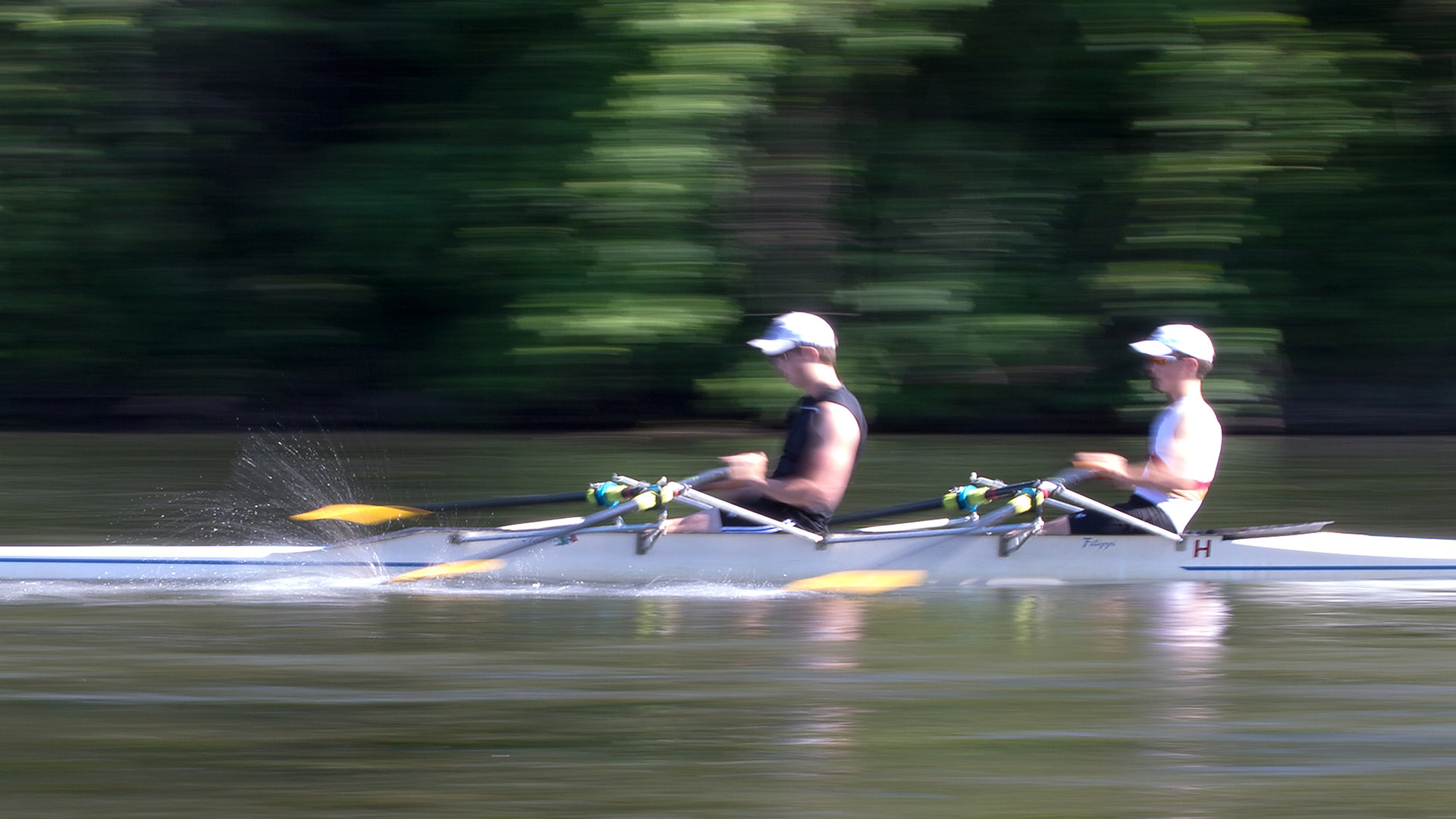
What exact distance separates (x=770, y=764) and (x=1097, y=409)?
29.4 feet

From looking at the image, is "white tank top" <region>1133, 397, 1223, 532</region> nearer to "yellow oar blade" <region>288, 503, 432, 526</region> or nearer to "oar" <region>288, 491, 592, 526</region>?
"oar" <region>288, 491, 592, 526</region>

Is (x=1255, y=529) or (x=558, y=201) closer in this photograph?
(x=1255, y=529)

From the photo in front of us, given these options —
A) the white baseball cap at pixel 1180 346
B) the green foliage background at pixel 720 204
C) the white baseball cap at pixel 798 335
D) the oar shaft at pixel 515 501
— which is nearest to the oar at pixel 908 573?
the white baseball cap at pixel 1180 346

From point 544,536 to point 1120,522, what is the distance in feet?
6.44

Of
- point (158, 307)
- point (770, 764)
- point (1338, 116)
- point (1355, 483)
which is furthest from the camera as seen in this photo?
point (158, 307)

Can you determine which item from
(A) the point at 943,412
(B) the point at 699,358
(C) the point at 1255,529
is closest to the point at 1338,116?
(A) the point at 943,412

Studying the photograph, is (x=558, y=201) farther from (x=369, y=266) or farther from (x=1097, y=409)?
(x=1097, y=409)

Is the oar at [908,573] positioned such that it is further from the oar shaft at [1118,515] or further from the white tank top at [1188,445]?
the white tank top at [1188,445]

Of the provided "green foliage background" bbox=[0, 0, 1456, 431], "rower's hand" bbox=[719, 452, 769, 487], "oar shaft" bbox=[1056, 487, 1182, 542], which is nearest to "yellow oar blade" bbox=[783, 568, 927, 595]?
"rower's hand" bbox=[719, 452, 769, 487]

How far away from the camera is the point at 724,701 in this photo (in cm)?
410

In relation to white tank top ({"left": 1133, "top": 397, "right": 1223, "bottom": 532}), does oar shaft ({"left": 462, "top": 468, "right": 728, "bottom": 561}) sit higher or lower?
lower

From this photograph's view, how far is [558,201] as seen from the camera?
1072 centimetres

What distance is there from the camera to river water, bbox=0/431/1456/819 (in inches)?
130

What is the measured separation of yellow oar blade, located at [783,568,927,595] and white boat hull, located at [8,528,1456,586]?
0.10 ft
